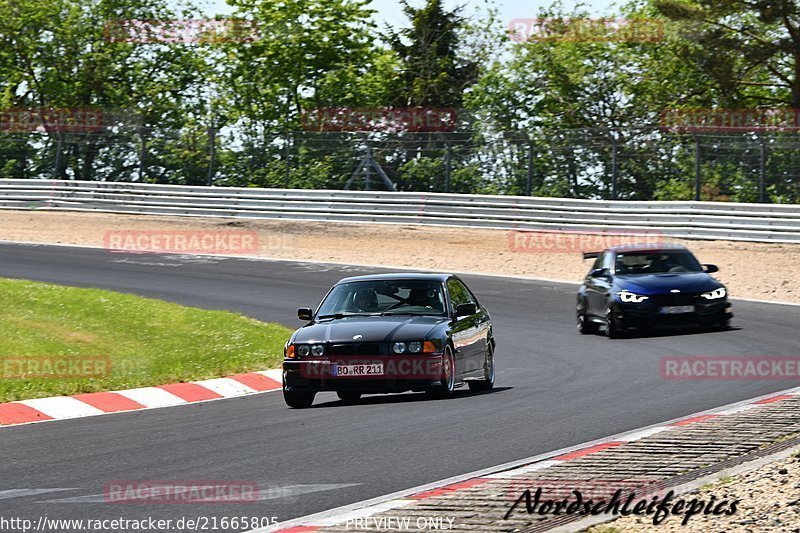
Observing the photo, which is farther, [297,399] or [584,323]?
[584,323]

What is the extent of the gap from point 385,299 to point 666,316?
6878mm

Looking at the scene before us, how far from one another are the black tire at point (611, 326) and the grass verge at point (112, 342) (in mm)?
4918

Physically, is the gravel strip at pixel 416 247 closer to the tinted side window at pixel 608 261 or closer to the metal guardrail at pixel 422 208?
the metal guardrail at pixel 422 208

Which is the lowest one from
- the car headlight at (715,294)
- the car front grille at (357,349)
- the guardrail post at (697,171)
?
the car headlight at (715,294)

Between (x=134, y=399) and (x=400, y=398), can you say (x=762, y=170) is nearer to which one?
(x=400, y=398)

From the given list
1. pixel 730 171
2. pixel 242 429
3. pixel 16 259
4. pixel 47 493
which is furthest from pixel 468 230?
pixel 47 493

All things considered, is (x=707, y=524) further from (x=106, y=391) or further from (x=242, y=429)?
(x=106, y=391)

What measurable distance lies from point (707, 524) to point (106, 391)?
8628 mm

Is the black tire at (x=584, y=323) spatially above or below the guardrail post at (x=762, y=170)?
below

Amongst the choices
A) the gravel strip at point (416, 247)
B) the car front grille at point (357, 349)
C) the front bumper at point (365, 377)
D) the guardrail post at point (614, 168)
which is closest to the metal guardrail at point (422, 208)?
the gravel strip at point (416, 247)

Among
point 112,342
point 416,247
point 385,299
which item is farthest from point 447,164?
point 385,299

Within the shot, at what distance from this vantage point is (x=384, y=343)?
12.3 metres

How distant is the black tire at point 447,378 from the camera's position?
12.6 m

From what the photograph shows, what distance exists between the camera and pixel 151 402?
42.5 feet
